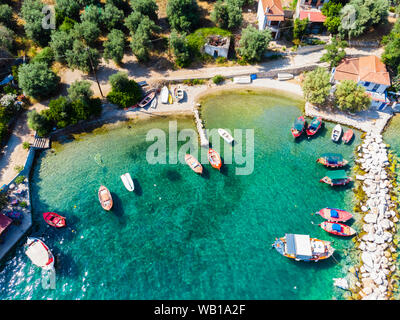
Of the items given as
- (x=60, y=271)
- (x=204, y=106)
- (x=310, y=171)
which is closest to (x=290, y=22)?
(x=204, y=106)

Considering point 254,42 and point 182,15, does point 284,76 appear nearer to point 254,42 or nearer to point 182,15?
point 254,42

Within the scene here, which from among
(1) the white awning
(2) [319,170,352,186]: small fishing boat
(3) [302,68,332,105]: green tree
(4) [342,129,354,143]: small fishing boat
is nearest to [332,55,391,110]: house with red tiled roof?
(3) [302,68,332,105]: green tree

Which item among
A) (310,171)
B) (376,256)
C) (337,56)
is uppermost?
(337,56)

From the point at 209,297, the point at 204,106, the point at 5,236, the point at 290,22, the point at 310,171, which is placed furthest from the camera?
the point at 290,22

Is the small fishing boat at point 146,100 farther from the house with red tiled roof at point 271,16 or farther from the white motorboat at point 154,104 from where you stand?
the house with red tiled roof at point 271,16

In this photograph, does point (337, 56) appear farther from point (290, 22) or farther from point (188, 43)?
point (188, 43)

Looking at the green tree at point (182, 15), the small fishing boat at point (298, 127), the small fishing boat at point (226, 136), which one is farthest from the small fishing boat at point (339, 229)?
the green tree at point (182, 15)

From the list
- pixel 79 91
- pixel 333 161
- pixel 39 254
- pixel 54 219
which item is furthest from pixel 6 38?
pixel 333 161
